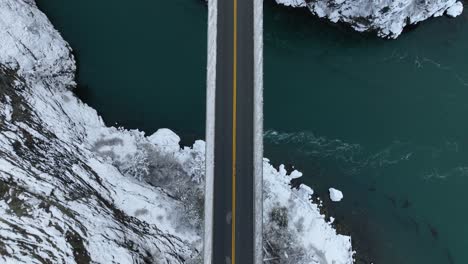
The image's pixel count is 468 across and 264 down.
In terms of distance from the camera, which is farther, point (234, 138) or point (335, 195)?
point (335, 195)

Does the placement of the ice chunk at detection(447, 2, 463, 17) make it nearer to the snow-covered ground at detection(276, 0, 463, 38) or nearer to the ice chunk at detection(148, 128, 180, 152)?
the snow-covered ground at detection(276, 0, 463, 38)

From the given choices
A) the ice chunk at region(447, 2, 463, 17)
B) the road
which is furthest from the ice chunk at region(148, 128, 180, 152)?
the ice chunk at region(447, 2, 463, 17)

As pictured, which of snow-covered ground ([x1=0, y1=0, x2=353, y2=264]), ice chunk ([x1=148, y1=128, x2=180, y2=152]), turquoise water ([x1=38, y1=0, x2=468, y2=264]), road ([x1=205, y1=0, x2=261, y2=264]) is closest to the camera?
snow-covered ground ([x1=0, y1=0, x2=353, y2=264])

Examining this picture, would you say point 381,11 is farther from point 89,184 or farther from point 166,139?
point 89,184

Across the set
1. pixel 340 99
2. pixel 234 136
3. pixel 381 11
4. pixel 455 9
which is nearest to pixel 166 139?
pixel 234 136

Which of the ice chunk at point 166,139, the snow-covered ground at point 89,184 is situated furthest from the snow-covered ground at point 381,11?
the ice chunk at point 166,139

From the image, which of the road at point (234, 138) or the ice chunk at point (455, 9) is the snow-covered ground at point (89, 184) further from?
the ice chunk at point (455, 9)

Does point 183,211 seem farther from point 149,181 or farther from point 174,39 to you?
point 174,39
